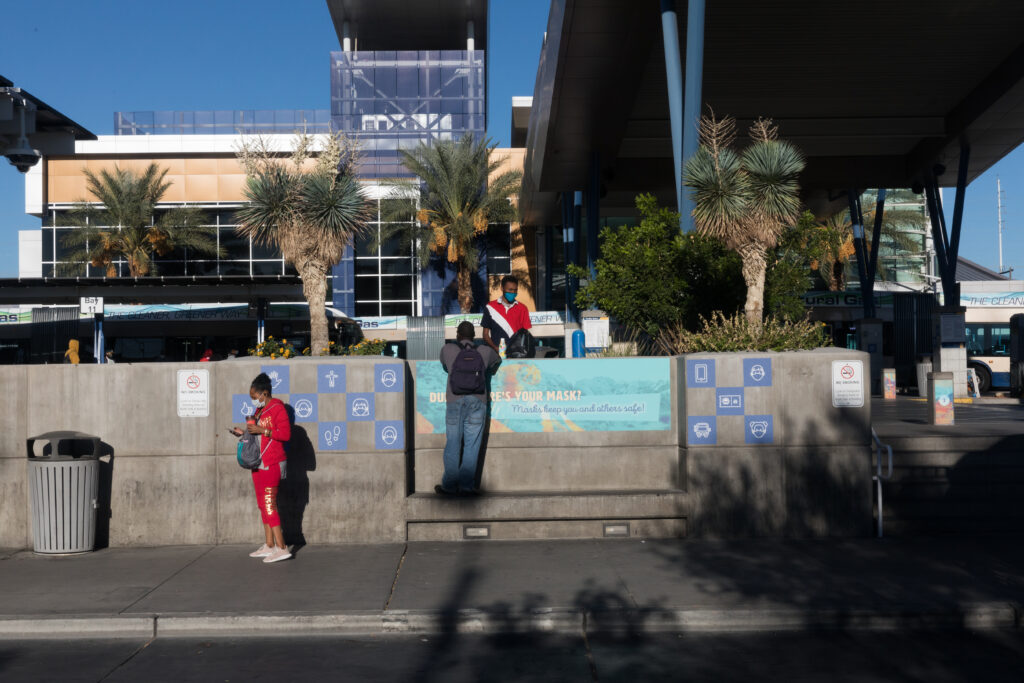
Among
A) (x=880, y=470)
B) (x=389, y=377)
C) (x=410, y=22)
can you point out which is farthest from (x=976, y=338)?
(x=410, y=22)

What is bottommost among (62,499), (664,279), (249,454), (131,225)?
(62,499)

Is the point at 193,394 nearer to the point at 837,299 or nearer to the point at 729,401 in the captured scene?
the point at 729,401

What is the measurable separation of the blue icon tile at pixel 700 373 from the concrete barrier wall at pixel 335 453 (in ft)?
0.08

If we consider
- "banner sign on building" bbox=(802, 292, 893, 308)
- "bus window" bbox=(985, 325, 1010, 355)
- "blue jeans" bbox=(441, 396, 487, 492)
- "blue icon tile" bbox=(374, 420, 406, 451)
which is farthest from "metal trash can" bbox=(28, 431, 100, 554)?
"bus window" bbox=(985, 325, 1010, 355)

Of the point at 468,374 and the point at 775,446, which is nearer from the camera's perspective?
the point at 468,374

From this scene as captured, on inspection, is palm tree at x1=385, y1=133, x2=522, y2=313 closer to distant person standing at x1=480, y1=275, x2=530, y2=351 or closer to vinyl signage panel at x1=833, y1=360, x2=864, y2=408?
distant person standing at x1=480, y1=275, x2=530, y2=351

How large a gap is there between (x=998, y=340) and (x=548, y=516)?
2432 cm

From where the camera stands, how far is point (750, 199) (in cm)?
1214

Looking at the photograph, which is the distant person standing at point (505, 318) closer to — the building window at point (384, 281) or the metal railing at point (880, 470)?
the metal railing at point (880, 470)

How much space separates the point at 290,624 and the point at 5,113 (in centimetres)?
1025

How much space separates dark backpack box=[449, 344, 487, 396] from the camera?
9570 millimetres

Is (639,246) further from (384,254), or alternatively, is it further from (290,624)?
(384,254)

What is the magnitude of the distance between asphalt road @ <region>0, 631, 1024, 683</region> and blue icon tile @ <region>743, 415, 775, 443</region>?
3.26 metres

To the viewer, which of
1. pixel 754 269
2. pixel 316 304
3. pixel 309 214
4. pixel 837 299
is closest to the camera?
pixel 754 269
